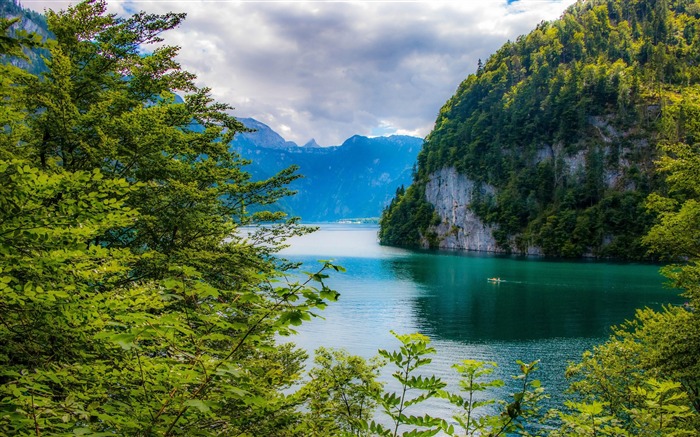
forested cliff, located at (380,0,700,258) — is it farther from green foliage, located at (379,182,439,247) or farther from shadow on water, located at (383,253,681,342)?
shadow on water, located at (383,253,681,342)

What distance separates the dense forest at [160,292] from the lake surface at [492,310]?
932 centimetres

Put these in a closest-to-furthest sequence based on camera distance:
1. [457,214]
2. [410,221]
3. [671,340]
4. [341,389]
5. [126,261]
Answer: [126,261], [671,340], [341,389], [457,214], [410,221]

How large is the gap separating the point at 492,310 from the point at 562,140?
79.4m

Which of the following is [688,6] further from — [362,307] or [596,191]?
[362,307]

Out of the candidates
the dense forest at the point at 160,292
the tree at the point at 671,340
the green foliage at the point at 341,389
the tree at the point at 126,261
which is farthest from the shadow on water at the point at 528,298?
the tree at the point at 126,261

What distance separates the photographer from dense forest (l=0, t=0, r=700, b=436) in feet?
10.2

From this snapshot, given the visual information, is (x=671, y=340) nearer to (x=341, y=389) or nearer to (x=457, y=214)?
(x=341, y=389)

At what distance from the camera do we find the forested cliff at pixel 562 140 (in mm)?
90062

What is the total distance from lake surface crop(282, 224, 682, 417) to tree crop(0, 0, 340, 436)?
14.7 metres

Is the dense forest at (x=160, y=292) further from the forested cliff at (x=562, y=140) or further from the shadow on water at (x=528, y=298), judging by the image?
the forested cliff at (x=562, y=140)

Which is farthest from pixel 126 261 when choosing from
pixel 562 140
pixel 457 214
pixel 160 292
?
pixel 562 140

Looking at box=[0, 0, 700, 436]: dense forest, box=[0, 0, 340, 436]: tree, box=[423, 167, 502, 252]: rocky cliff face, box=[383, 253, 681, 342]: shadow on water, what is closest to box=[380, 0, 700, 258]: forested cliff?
box=[423, 167, 502, 252]: rocky cliff face

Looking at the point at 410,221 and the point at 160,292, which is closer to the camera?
the point at 160,292

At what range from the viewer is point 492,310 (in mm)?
41625
